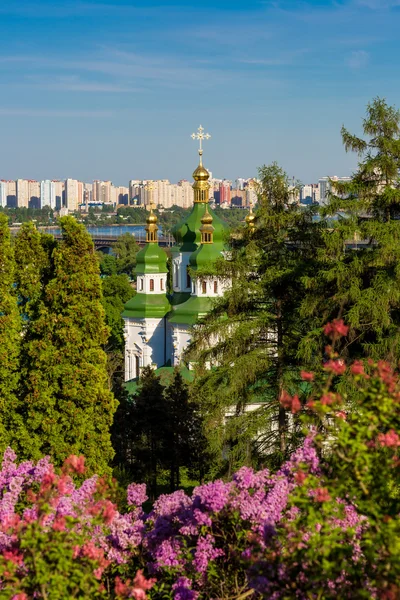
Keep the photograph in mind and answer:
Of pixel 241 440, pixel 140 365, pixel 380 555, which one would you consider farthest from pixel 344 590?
pixel 140 365

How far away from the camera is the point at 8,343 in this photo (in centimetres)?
1102

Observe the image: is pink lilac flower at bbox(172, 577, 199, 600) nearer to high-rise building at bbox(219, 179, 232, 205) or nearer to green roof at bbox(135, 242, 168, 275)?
green roof at bbox(135, 242, 168, 275)

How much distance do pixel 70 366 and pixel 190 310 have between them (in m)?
11.1

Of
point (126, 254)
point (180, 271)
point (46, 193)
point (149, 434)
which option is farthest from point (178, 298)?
point (46, 193)

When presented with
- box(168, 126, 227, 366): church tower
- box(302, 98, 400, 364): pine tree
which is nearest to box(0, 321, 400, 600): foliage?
box(302, 98, 400, 364): pine tree

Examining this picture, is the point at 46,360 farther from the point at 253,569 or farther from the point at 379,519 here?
the point at 379,519

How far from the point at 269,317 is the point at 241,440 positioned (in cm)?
164

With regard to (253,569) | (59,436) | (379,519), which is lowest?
(59,436)

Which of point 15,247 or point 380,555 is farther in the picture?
point 15,247

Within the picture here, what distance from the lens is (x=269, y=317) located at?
11117mm

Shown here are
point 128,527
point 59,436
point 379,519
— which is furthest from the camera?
point 59,436

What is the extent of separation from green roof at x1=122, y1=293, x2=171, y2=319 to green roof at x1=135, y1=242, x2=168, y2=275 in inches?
29.6

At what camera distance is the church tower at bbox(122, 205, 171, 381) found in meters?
23.8

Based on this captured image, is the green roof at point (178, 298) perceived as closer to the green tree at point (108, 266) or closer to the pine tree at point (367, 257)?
the pine tree at point (367, 257)
